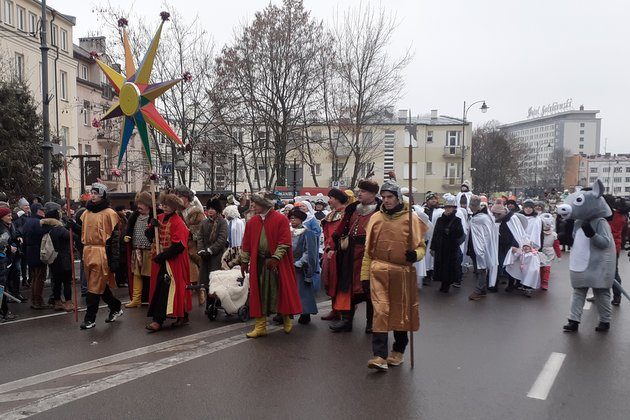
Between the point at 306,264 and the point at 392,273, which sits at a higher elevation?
the point at 392,273

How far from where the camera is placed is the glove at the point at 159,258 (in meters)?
7.07

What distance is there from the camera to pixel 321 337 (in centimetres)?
693

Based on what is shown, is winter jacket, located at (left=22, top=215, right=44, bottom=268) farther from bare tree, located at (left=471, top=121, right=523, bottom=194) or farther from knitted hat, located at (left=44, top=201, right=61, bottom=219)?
bare tree, located at (left=471, top=121, right=523, bottom=194)

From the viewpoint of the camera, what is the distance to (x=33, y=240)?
875cm

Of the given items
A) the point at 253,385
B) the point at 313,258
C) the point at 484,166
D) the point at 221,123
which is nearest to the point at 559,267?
the point at 313,258

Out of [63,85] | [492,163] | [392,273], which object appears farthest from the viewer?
[492,163]

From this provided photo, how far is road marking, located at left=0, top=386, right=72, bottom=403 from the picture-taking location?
15.8 ft

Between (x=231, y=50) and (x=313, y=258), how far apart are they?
1893cm

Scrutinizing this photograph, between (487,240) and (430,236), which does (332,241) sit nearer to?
(487,240)

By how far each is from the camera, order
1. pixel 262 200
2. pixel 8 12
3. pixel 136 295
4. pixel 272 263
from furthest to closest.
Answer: pixel 8 12 < pixel 136 295 < pixel 262 200 < pixel 272 263

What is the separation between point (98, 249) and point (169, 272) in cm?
109

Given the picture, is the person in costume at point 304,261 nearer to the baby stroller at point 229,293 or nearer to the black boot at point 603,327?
the baby stroller at point 229,293

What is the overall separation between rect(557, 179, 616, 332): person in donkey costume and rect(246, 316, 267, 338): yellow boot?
4.08m

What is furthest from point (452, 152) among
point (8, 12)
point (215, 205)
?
point (215, 205)
